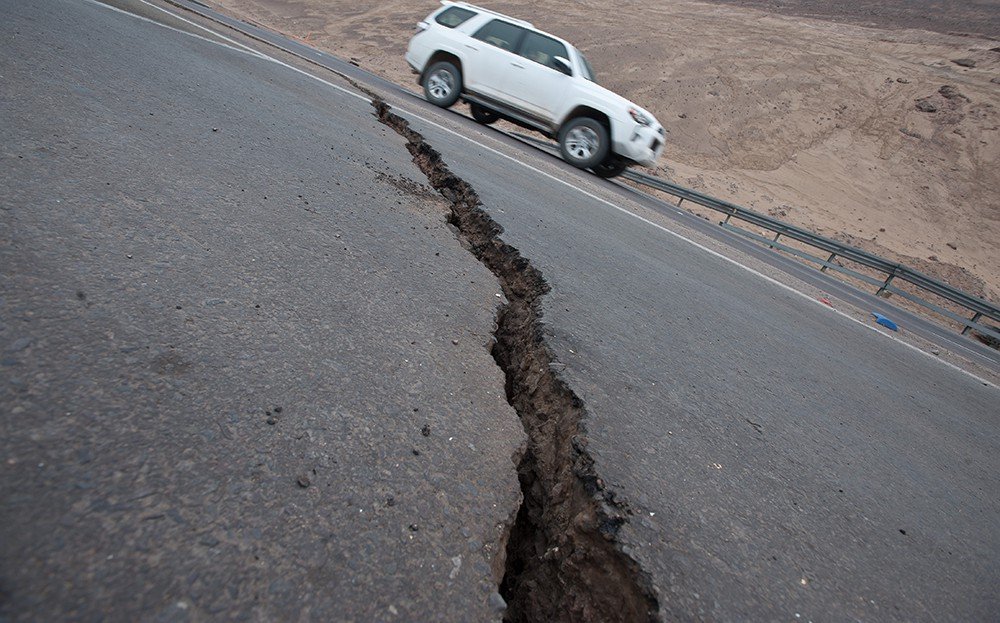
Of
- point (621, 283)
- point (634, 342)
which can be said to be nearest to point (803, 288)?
point (621, 283)

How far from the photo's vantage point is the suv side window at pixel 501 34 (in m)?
9.06

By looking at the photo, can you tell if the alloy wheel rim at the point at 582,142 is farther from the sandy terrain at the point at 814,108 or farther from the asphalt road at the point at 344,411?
the sandy terrain at the point at 814,108

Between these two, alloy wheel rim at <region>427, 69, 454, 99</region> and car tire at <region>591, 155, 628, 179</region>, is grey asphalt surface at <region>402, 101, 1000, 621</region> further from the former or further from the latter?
alloy wheel rim at <region>427, 69, 454, 99</region>

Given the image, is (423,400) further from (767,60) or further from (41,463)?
(767,60)

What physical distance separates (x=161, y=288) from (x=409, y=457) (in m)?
1.01

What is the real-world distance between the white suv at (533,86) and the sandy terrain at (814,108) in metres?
9.36

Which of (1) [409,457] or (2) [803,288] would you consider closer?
(1) [409,457]

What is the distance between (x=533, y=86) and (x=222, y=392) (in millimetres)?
8151

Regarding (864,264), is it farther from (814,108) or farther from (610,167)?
(814,108)

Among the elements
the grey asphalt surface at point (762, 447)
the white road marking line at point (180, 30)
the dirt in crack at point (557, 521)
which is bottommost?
the dirt in crack at point (557, 521)

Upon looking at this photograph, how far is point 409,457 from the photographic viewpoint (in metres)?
1.62

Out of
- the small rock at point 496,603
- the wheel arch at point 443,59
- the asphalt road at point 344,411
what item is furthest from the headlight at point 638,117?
the small rock at point 496,603

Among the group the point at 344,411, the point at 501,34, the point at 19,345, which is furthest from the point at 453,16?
the point at 19,345

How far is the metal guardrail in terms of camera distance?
10523 millimetres
